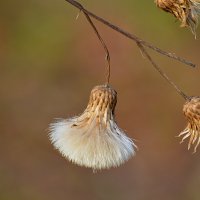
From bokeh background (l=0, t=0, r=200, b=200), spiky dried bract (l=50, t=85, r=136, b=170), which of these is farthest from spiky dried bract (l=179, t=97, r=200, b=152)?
bokeh background (l=0, t=0, r=200, b=200)

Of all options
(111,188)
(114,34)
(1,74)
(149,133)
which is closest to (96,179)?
(111,188)

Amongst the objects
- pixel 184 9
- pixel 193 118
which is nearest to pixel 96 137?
pixel 193 118

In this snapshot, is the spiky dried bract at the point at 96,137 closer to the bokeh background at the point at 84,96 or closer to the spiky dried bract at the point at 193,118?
the spiky dried bract at the point at 193,118

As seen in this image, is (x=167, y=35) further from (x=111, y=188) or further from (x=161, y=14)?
(x=111, y=188)

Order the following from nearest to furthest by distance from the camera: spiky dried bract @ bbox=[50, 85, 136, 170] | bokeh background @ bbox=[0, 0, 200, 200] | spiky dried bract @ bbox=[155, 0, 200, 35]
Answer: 1. spiky dried bract @ bbox=[50, 85, 136, 170]
2. spiky dried bract @ bbox=[155, 0, 200, 35]
3. bokeh background @ bbox=[0, 0, 200, 200]

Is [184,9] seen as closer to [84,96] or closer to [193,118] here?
[193,118]

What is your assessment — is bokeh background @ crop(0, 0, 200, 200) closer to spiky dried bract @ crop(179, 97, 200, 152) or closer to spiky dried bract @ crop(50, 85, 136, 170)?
spiky dried bract @ crop(50, 85, 136, 170)

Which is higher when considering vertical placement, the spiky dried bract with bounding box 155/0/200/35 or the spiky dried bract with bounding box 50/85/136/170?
the spiky dried bract with bounding box 155/0/200/35
